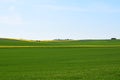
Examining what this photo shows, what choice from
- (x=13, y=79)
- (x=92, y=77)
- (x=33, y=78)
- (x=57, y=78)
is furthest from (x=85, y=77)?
(x=13, y=79)

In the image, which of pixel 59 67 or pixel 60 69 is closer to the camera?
pixel 60 69

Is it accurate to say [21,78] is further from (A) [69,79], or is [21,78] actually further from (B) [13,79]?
(A) [69,79]

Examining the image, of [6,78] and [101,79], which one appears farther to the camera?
[6,78]

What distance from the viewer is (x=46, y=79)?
18.7 meters

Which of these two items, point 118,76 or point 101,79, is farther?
point 118,76

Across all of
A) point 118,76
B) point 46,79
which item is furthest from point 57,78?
point 118,76

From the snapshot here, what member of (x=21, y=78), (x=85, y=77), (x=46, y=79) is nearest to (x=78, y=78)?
(x=85, y=77)

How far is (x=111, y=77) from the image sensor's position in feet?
63.3

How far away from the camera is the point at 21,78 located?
760 inches

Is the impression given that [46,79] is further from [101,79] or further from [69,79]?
[101,79]

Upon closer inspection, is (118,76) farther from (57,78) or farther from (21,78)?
(21,78)

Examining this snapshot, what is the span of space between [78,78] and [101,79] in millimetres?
1386

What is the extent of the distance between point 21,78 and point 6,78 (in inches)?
38.6

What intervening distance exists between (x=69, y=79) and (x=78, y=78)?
65cm
